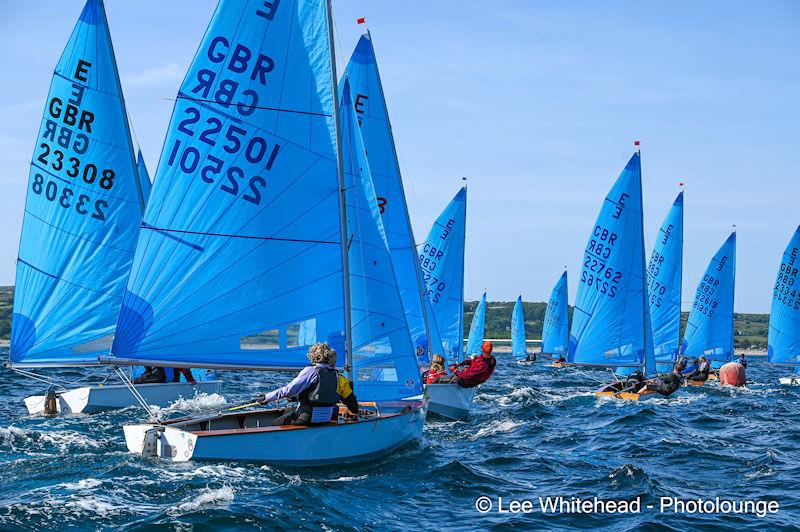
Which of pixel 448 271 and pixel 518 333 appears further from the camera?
pixel 518 333

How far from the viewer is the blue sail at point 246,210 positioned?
39.5 ft

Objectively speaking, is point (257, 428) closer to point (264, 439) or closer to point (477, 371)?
point (264, 439)

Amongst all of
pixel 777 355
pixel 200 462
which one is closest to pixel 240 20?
pixel 200 462

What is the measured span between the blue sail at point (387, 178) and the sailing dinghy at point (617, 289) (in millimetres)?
7183

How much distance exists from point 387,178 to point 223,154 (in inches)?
326

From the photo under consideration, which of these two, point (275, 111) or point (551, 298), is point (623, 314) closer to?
point (275, 111)

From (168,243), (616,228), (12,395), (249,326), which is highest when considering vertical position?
(616,228)

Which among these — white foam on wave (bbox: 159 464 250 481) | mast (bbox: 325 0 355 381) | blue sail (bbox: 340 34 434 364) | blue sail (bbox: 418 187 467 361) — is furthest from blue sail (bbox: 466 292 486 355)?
white foam on wave (bbox: 159 464 250 481)

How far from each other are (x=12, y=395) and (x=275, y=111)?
47.4 feet

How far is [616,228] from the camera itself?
25734mm

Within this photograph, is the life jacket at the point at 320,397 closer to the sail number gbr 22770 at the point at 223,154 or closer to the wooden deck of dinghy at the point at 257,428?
the wooden deck of dinghy at the point at 257,428

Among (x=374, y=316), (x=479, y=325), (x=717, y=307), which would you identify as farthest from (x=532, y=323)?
(x=374, y=316)

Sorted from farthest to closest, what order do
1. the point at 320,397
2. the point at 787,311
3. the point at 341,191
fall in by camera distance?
the point at 787,311 < the point at 341,191 < the point at 320,397

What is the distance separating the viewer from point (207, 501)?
9.06 meters
